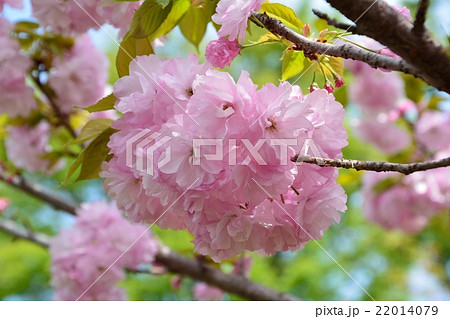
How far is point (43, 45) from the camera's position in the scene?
5.89 ft

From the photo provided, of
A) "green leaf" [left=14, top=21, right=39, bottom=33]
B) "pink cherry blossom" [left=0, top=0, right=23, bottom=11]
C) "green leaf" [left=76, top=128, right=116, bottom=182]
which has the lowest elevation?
"green leaf" [left=14, top=21, right=39, bottom=33]

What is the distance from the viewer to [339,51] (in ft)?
2.40

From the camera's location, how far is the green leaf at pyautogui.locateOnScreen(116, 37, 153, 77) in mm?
885

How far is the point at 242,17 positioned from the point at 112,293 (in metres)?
1.35

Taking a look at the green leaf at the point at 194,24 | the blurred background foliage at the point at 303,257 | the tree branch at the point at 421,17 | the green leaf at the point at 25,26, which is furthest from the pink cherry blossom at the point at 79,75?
the blurred background foliage at the point at 303,257

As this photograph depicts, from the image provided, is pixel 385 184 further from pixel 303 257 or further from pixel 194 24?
pixel 303 257

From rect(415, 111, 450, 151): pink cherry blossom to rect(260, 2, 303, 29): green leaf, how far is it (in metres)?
1.92

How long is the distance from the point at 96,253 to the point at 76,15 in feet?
2.89

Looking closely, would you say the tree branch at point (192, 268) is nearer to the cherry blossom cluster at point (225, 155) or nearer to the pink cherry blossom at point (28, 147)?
the pink cherry blossom at point (28, 147)

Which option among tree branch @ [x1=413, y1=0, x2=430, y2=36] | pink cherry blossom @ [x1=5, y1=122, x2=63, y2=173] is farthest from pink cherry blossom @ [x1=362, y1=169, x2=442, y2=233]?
tree branch @ [x1=413, y1=0, x2=430, y2=36]

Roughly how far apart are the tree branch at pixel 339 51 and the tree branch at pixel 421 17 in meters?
0.06

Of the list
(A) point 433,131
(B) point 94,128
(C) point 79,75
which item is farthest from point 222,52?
(A) point 433,131

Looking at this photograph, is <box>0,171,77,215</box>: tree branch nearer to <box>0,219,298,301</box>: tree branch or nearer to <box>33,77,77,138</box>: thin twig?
<box>33,77,77,138</box>: thin twig
